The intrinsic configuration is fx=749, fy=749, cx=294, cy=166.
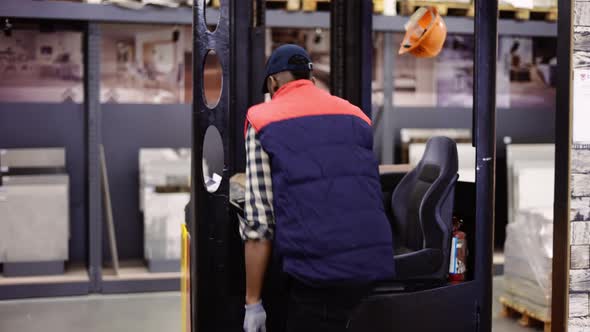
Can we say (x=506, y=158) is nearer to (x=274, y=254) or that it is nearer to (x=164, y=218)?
(x=164, y=218)

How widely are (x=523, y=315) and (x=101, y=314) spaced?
372 centimetres

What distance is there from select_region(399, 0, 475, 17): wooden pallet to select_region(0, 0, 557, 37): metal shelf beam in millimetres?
99

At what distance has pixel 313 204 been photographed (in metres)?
3.25

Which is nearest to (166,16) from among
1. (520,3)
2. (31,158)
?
(31,158)

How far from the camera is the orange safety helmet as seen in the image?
5656 millimetres

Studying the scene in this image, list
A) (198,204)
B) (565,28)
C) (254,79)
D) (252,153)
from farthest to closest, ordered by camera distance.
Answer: (254,79), (565,28), (198,204), (252,153)

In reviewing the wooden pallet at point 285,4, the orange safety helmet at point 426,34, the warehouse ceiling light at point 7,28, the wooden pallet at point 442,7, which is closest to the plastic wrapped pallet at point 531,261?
the orange safety helmet at point 426,34

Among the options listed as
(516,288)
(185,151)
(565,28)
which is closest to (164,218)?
(185,151)

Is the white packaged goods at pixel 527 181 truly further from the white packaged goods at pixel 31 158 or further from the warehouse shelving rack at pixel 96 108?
the white packaged goods at pixel 31 158

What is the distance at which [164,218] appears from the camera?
24.8ft

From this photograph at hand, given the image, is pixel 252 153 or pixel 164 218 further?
pixel 164 218

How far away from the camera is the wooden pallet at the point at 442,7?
8.03 metres

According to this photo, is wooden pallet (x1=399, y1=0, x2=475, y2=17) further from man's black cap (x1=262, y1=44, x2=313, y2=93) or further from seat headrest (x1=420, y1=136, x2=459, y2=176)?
man's black cap (x1=262, y1=44, x2=313, y2=93)

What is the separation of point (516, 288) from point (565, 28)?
297 cm
